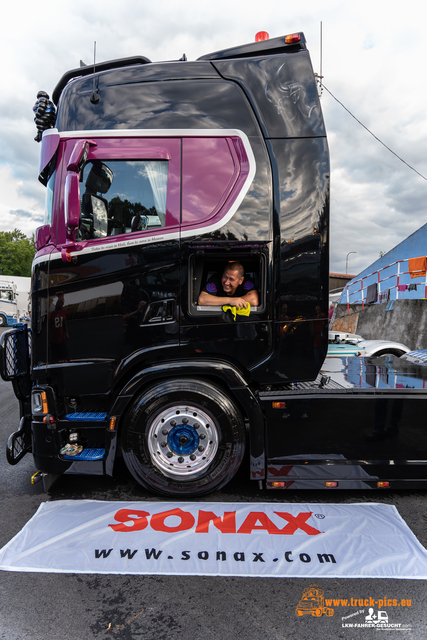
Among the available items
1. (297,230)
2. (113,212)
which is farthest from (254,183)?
(113,212)

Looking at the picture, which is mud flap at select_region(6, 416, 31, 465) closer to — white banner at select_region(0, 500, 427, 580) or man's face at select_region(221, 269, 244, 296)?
white banner at select_region(0, 500, 427, 580)

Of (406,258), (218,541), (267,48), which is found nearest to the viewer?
(218,541)

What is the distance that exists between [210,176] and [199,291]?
A: 0.88m

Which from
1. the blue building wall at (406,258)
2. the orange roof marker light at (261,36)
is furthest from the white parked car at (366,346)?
the blue building wall at (406,258)

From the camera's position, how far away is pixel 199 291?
2.82m

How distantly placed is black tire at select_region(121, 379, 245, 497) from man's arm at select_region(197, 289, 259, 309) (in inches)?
24.1

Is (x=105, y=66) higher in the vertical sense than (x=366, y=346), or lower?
higher

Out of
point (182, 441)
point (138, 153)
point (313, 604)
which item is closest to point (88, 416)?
point (182, 441)

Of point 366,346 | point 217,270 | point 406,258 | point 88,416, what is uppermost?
point 406,258

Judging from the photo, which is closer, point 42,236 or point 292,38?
point 292,38

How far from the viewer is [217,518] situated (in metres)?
2.60

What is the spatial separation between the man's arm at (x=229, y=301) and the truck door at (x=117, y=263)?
22cm

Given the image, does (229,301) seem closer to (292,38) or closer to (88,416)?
(88,416)

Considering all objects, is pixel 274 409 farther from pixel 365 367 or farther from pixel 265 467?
pixel 365 367
